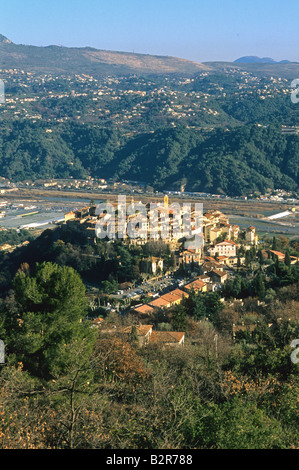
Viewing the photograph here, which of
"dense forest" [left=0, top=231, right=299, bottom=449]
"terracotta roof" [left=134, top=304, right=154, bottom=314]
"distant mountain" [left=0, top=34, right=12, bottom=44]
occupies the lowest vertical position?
"terracotta roof" [left=134, top=304, right=154, bottom=314]

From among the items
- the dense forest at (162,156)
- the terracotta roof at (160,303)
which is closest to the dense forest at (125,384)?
the terracotta roof at (160,303)

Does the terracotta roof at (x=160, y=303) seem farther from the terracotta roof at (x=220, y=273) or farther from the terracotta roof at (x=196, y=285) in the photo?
the terracotta roof at (x=220, y=273)

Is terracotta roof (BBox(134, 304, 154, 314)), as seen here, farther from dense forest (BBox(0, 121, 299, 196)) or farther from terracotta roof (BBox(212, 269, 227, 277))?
dense forest (BBox(0, 121, 299, 196))

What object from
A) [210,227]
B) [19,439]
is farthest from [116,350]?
[210,227]

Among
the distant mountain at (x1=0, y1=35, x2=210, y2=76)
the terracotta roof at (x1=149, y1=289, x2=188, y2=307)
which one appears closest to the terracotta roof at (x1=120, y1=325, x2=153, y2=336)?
the terracotta roof at (x1=149, y1=289, x2=188, y2=307)

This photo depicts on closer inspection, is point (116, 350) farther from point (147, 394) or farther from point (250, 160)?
point (250, 160)

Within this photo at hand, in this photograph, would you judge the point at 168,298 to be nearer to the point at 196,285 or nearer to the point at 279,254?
the point at 196,285

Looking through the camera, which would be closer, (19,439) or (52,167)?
(19,439)

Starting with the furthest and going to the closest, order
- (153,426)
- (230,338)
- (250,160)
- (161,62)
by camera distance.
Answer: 1. (161,62)
2. (250,160)
3. (230,338)
4. (153,426)

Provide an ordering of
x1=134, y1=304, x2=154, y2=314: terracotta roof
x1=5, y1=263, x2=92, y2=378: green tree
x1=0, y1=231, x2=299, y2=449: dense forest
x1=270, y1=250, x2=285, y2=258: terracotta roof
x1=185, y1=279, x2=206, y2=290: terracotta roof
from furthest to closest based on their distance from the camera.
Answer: x1=270, y1=250, x2=285, y2=258: terracotta roof
x1=185, y1=279, x2=206, y2=290: terracotta roof
x1=134, y1=304, x2=154, y2=314: terracotta roof
x1=5, y1=263, x2=92, y2=378: green tree
x1=0, y1=231, x2=299, y2=449: dense forest
